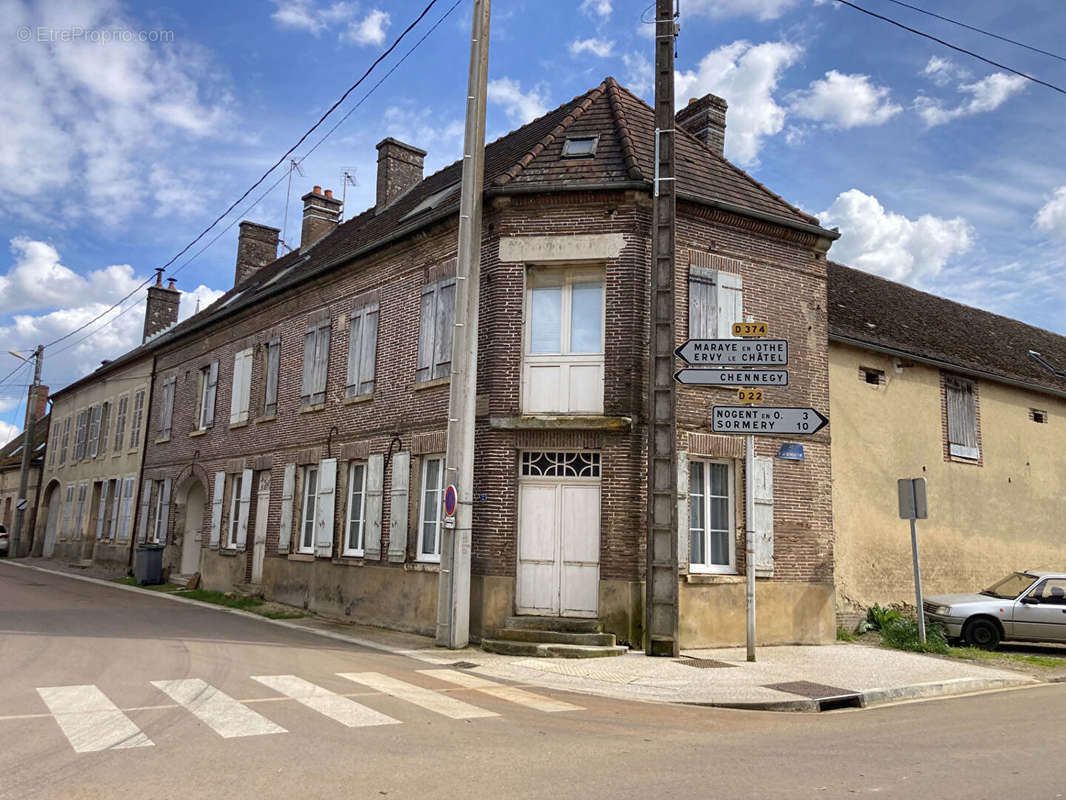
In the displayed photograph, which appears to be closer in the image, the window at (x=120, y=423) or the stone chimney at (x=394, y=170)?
the stone chimney at (x=394, y=170)

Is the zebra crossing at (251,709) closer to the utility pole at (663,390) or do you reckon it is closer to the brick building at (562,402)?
the utility pole at (663,390)

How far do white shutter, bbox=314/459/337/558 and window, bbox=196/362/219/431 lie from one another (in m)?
6.33

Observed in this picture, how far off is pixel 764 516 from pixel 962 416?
681 cm

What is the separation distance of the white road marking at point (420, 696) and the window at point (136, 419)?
1925 centimetres

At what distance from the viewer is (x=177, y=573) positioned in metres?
21.5

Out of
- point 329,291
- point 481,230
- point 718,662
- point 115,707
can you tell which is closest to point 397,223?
point 329,291

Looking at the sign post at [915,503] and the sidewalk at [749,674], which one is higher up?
the sign post at [915,503]

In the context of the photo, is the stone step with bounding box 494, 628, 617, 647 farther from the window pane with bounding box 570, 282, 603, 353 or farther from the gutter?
the gutter

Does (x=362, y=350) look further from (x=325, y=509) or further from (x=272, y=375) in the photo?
(x=272, y=375)

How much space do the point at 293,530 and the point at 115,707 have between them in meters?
10.2

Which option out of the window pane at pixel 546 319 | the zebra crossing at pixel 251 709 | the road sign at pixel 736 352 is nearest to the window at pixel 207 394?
the window pane at pixel 546 319

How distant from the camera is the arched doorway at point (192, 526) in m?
21.6

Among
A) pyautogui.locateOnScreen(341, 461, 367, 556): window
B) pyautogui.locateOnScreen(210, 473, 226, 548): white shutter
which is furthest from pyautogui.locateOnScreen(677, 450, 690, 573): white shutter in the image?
pyautogui.locateOnScreen(210, 473, 226, 548): white shutter

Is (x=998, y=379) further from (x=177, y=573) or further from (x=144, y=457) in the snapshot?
(x=144, y=457)
